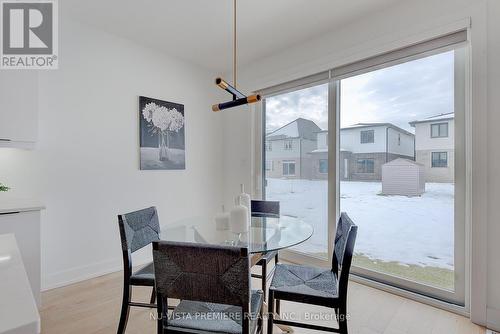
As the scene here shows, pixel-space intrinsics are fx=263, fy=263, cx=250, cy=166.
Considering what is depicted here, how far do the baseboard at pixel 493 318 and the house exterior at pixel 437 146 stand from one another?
3.19 feet

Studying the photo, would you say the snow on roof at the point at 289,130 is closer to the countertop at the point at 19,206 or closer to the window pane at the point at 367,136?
the window pane at the point at 367,136

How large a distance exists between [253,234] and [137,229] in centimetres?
83

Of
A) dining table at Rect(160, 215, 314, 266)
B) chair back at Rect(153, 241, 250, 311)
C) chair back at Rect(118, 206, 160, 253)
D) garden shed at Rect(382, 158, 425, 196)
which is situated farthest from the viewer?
garden shed at Rect(382, 158, 425, 196)

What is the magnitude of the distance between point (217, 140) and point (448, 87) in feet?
9.50

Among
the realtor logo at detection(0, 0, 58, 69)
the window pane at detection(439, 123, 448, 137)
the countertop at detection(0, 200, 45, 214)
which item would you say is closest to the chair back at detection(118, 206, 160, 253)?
the countertop at detection(0, 200, 45, 214)

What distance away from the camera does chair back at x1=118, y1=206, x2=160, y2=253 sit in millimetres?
1724

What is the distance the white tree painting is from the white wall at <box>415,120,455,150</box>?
2.74m

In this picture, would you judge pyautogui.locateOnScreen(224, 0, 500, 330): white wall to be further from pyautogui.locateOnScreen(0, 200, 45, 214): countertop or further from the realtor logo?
pyautogui.locateOnScreen(0, 200, 45, 214): countertop

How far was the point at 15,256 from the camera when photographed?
878mm

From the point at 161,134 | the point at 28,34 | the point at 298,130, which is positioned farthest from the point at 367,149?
the point at 28,34

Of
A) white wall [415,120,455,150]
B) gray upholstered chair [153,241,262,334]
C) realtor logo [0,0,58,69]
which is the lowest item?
gray upholstered chair [153,241,262,334]

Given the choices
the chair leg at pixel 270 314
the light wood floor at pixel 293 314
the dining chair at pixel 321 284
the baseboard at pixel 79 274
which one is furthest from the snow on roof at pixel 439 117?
the baseboard at pixel 79 274

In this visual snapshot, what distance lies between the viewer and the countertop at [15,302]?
1.72 feet

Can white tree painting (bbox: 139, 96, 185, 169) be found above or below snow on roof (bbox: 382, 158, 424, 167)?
above
